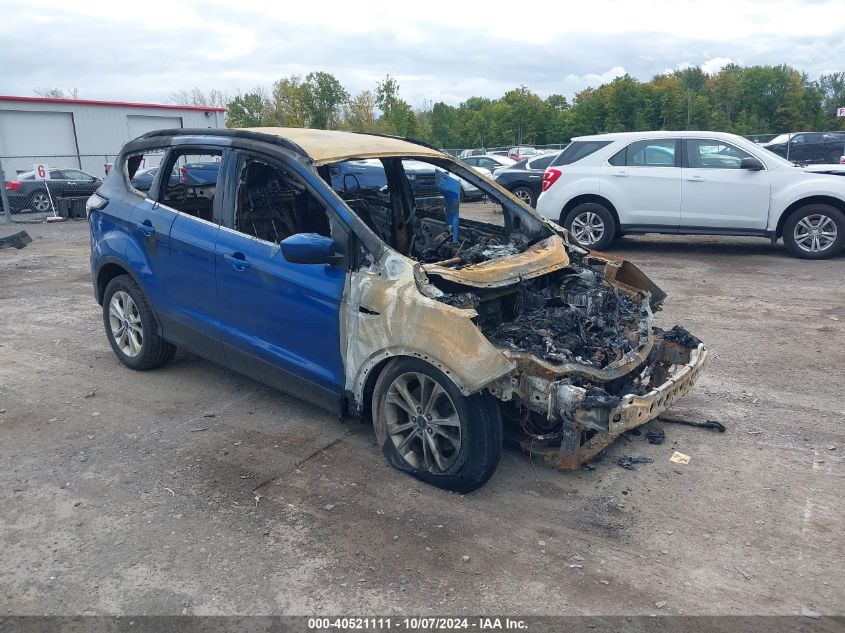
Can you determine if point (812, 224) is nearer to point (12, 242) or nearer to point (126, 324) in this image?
point (126, 324)

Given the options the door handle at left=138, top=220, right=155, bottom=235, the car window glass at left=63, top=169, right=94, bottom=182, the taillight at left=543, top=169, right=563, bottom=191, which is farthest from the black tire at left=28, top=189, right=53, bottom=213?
the door handle at left=138, top=220, right=155, bottom=235

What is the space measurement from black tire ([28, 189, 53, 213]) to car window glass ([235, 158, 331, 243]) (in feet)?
57.7

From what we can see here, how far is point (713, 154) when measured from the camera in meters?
10.0

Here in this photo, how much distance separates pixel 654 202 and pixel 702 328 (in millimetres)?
4031

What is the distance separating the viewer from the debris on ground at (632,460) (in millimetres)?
4145

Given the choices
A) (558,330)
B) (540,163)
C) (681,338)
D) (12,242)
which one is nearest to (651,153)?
(540,163)

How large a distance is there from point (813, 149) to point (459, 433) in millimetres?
24099

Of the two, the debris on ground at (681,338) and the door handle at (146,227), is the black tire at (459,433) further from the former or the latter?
the door handle at (146,227)

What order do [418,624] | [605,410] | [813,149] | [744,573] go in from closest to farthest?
[418,624], [744,573], [605,410], [813,149]

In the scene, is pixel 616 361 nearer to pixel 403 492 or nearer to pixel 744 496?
pixel 744 496

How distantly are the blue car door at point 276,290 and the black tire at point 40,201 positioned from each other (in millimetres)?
17630

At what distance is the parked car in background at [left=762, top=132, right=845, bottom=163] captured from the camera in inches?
895

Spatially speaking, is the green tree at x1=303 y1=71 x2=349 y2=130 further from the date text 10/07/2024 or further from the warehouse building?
the date text 10/07/2024

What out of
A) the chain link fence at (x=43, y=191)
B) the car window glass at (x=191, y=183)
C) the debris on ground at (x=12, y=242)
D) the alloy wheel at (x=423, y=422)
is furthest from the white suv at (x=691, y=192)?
the chain link fence at (x=43, y=191)
